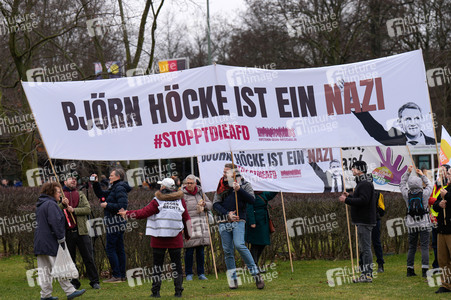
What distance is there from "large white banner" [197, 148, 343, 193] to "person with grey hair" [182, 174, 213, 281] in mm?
642

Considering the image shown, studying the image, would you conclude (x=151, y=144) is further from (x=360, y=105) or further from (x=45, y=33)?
(x=45, y=33)

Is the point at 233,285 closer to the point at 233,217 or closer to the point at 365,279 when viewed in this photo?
the point at 233,217

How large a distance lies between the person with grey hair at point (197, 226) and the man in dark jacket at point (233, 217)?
98cm

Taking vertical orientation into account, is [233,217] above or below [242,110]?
below

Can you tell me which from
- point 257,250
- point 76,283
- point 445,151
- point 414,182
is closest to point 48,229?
point 76,283

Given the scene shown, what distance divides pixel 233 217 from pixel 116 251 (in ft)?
8.92

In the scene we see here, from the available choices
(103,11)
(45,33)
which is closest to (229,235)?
(103,11)

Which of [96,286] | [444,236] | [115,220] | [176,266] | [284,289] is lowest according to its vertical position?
[284,289]

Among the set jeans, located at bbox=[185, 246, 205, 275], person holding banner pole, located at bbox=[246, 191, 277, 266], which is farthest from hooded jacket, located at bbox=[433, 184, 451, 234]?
jeans, located at bbox=[185, 246, 205, 275]

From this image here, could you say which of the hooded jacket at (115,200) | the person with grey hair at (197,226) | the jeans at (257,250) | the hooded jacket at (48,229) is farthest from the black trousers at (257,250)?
the hooded jacket at (48,229)

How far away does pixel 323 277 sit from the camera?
39.6 ft

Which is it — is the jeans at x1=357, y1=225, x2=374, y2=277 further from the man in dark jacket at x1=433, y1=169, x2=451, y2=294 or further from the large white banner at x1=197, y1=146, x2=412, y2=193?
the large white banner at x1=197, y1=146, x2=412, y2=193

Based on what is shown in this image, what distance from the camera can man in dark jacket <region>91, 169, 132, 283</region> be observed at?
11719mm

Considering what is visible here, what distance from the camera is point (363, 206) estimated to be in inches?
428
